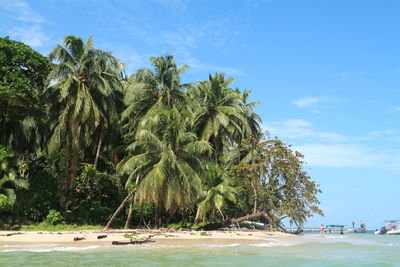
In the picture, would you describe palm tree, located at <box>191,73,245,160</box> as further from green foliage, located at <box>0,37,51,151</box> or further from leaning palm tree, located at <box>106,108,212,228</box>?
green foliage, located at <box>0,37,51,151</box>

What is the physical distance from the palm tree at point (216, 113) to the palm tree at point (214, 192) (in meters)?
4.48

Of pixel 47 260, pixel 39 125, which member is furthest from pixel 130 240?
pixel 39 125

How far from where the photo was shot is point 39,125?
92.0 feet

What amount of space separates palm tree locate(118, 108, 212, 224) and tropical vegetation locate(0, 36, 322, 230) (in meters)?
0.06

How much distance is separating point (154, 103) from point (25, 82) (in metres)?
9.63

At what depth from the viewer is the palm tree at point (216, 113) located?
30609mm

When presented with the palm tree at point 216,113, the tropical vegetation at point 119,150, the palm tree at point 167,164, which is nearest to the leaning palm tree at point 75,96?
the tropical vegetation at point 119,150

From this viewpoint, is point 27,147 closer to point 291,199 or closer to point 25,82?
point 25,82

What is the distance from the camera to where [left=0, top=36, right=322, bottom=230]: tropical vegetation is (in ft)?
72.9

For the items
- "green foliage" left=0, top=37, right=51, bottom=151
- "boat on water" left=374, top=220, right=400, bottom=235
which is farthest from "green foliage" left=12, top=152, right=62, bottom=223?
"boat on water" left=374, top=220, right=400, bottom=235

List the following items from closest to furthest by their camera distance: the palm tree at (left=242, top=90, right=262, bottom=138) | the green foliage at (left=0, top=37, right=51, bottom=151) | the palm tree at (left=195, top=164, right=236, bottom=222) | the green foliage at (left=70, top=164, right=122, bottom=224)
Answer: the green foliage at (left=0, top=37, right=51, bottom=151) < the palm tree at (left=195, top=164, right=236, bottom=222) < the green foliage at (left=70, top=164, right=122, bottom=224) < the palm tree at (left=242, top=90, right=262, bottom=138)

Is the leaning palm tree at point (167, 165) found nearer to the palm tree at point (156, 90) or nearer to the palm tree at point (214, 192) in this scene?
the palm tree at point (214, 192)

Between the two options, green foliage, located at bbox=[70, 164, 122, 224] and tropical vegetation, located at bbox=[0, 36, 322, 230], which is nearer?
tropical vegetation, located at bbox=[0, 36, 322, 230]

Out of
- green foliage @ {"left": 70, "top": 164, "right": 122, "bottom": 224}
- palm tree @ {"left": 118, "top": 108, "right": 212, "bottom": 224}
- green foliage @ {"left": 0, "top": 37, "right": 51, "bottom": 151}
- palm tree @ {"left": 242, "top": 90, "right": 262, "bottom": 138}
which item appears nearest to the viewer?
palm tree @ {"left": 118, "top": 108, "right": 212, "bottom": 224}
